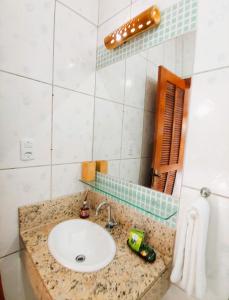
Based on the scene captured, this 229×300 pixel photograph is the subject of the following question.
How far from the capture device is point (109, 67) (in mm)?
1079

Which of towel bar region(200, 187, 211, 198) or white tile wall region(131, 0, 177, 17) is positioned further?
white tile wall region(131, 0, 177, 17)

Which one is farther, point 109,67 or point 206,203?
point 109,67

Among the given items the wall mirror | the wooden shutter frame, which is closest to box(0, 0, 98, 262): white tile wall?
the wall mirror

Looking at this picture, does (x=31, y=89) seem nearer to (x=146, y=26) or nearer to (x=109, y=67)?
(x=109, y=67)

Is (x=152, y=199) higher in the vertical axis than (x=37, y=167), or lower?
lower

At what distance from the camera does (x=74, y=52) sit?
101cm

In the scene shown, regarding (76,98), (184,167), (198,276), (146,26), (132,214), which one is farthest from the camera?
(76,98)

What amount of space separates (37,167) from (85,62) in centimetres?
74

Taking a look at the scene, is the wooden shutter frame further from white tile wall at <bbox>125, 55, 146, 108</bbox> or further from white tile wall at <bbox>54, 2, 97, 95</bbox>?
white tile wall at <bbox>54, 2, 97, 95</bbox>

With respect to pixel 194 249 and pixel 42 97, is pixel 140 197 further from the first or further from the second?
pixel 42 97

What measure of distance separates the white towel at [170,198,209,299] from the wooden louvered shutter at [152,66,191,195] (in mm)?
189

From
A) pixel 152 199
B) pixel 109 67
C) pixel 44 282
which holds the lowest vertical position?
pixel 44 282

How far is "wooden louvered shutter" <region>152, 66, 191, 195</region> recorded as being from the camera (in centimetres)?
73

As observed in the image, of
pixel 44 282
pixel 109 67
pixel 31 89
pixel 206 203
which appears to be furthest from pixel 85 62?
pixel 44 282
